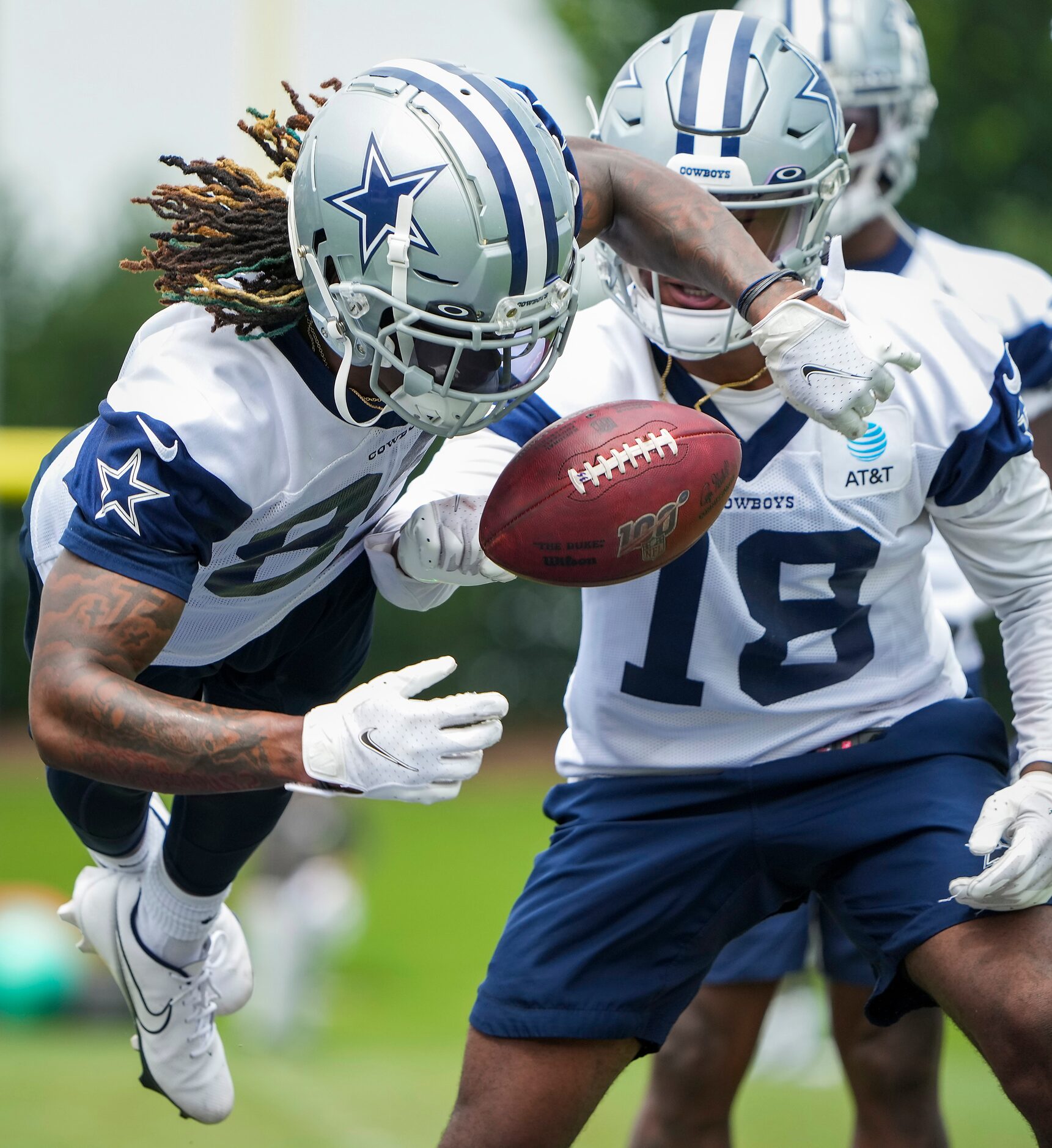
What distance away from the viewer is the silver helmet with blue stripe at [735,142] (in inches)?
122

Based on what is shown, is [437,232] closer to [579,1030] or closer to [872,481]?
[872,481]

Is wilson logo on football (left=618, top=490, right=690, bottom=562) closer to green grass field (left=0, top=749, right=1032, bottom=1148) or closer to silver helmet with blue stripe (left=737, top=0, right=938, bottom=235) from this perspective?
silver helmet with blue stripe (left=737, top=0, right=938, bottom=235)

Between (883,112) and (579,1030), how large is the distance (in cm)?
287

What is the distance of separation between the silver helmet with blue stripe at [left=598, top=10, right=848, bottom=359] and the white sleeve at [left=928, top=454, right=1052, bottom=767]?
553 mm

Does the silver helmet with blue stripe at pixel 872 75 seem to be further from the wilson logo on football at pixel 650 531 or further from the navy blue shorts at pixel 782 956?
the wilson logo on football at pixel 650 531

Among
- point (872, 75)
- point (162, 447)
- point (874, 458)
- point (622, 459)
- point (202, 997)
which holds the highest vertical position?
point (872, 75)

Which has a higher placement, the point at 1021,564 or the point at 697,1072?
the point at 1021,564

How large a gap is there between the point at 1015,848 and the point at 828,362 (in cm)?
86

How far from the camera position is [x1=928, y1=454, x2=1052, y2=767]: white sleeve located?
3.04m

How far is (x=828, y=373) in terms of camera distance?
8.48ft

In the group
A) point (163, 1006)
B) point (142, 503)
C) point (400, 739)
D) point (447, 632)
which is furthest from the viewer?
point (447, 632)

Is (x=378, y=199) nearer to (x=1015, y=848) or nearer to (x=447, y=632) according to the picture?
(x=1015, y=848)

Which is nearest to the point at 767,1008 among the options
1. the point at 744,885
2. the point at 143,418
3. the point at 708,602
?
the point at 744,885

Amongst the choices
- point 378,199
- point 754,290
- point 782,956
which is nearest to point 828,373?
point 754,290
